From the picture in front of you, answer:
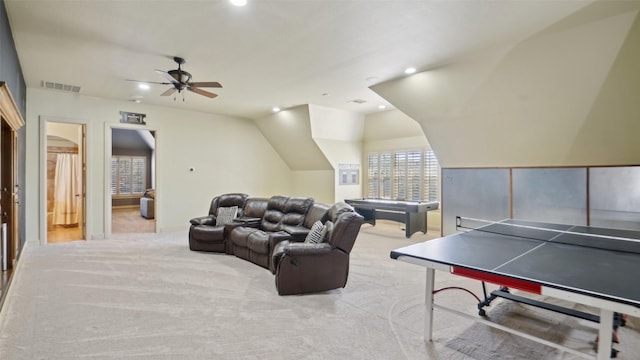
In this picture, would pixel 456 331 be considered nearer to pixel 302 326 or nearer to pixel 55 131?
pixel 302 326

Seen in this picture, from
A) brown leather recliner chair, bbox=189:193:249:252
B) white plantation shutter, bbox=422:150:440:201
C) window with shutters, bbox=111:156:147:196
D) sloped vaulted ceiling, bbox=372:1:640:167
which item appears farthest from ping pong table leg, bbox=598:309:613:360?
window with shutters, bbox=111:156:147:196

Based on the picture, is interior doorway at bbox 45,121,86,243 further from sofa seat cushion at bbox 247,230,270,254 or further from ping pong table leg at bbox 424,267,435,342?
ping pong table leg at bbox 424,267,435,342

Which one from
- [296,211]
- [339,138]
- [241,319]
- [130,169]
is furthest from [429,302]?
[130,169]

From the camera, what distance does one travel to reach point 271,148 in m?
9.48

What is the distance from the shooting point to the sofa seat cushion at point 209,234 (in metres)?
5.38

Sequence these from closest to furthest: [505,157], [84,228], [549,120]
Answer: [549,120] → [505,157] → [84,228]

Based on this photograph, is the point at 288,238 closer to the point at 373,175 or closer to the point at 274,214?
the point at 274,214

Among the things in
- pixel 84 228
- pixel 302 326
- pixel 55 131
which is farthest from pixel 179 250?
pixel 55 131

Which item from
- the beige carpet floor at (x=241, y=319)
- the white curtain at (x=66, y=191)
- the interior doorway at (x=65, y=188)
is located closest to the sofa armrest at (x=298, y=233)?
the beige carpet floor at (x=241, y=319)

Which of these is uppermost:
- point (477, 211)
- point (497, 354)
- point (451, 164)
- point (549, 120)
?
point (549, 120)

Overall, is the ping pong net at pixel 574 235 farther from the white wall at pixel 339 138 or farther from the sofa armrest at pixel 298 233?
the white wall at pixel 339 138

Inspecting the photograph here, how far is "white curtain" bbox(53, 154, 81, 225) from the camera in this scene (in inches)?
321

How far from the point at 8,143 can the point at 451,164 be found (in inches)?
269

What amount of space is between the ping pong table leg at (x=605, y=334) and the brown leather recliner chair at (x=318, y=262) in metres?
2.26
